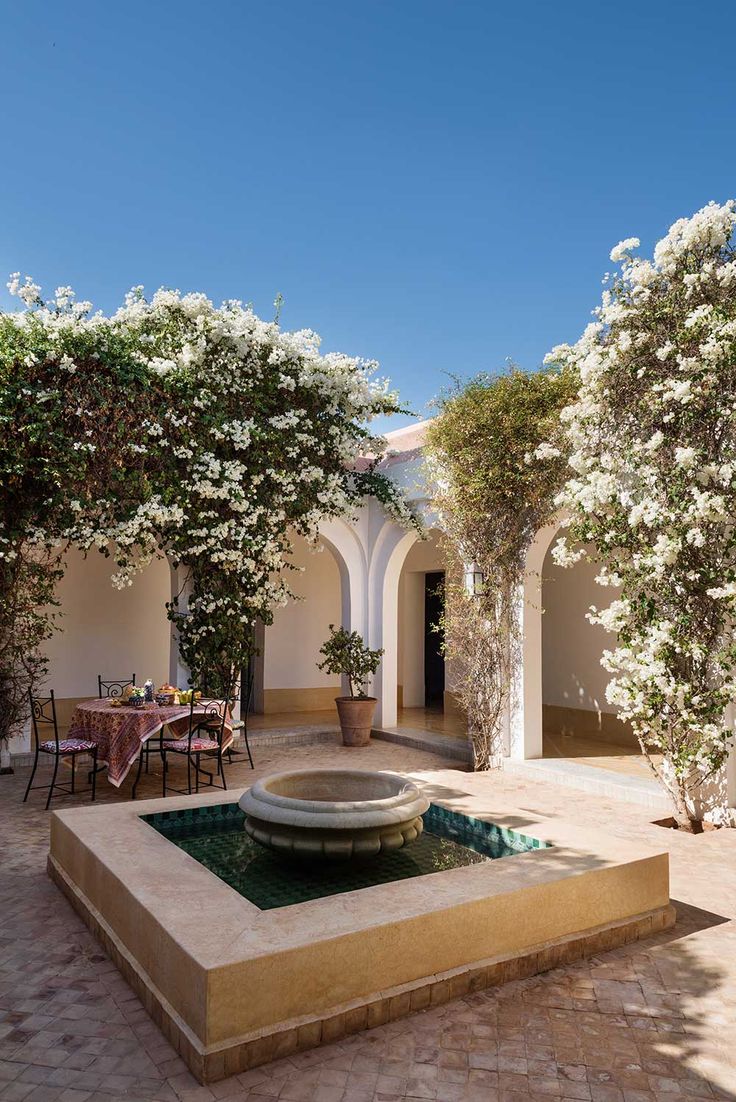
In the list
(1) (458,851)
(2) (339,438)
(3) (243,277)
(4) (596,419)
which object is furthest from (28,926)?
(3) (243,277)

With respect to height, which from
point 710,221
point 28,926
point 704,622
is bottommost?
point 28,926

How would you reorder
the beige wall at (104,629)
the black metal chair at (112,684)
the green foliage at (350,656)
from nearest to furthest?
the black metal chair at (112,684), the green foliage at (350,656), the beige wall at (104,629)

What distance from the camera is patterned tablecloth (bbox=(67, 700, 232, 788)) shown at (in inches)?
266

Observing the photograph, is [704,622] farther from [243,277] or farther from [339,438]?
[243,277]

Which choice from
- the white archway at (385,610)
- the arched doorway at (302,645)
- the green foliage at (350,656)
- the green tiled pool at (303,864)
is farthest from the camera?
the arched doorway at (302,645)

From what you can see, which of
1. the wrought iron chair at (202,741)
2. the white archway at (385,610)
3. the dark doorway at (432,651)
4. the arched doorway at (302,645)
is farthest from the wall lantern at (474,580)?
the dark doorway at (432,651)

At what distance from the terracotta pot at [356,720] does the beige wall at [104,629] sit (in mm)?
3636

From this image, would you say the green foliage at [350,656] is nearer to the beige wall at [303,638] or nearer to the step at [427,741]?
the step at [427,741]

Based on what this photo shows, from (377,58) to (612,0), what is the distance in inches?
92.9

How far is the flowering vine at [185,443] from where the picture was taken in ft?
25.6

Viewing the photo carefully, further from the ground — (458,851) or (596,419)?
(596,419)

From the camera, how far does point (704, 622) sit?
6.05m

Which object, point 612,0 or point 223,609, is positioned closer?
point 612,0

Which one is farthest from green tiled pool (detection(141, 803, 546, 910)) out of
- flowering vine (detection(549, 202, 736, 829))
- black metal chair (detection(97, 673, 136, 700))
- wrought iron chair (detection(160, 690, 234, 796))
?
black metal chair (detection(97, 673, 136, 700))
